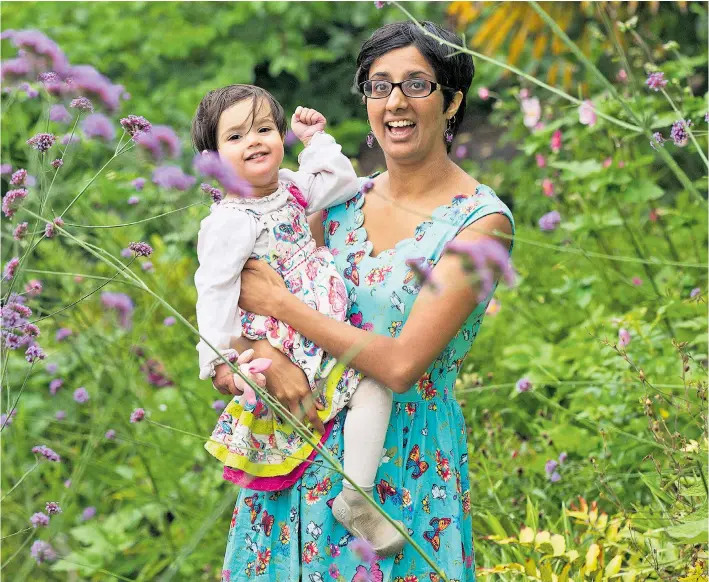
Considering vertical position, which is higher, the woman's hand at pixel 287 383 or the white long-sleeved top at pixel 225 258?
the white long-sleeved top at pixel 225 258

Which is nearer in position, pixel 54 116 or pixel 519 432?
pixel 54 116

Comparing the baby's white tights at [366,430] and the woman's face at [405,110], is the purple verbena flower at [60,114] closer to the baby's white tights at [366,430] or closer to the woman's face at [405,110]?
the woman's face at [405,110]

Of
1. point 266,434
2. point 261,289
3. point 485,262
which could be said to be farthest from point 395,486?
point 485,262

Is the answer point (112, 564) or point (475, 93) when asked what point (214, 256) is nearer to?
point (112, 564)

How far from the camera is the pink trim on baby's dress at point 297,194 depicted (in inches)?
90.0

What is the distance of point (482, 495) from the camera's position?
3.02 m

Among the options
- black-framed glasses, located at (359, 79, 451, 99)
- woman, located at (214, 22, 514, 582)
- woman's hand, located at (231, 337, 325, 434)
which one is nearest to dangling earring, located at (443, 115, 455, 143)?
woman, located at (214, 22, 514, 582)

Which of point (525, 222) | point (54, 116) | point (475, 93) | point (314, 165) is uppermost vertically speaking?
point (475, 93)

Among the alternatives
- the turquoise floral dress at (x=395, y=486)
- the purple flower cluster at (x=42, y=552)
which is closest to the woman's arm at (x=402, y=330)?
the turquoise floral dress at (x=395, y=486)

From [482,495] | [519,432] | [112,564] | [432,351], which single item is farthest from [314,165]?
[112,564]

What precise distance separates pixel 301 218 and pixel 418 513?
708 millimetres

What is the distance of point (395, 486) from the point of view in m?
2.21

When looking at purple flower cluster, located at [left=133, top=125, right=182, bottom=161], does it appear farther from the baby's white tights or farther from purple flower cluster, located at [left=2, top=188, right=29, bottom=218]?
the baby's white tights

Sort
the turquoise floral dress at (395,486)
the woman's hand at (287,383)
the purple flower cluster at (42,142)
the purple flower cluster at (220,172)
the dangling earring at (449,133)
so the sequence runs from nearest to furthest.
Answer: the purple flower cluster at (220,172)
the purple flower cluster at (42,142)
the woman's hand at (287,383)
the turquoise floral dress at (395,486)
the dangling earring at (449,133)
